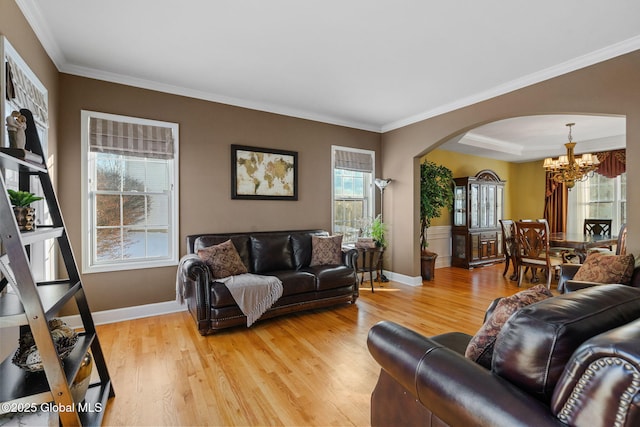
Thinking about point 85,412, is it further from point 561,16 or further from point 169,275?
point 561,16

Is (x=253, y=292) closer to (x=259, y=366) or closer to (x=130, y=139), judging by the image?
(x=259, y=366)

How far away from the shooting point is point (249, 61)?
311 centimetres

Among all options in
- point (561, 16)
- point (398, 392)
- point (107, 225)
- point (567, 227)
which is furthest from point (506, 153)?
point (107, 225)

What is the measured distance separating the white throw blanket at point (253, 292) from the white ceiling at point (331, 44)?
2232 millimetres

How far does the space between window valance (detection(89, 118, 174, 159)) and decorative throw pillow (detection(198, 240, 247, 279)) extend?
1269 mm

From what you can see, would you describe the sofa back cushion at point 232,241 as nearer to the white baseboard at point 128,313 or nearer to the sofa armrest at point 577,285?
the white baseboard at point 128,313

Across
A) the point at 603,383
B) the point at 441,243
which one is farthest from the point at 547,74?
the point at 441,243

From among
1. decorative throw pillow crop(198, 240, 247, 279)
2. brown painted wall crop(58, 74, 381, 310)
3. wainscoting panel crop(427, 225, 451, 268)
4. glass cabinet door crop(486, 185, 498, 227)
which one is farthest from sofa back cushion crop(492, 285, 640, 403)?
glass cabinet door crop(486, 185, 498, 227)

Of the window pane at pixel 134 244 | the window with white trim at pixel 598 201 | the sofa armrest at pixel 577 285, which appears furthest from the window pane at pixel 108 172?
the window with white trim at pixel 598 201

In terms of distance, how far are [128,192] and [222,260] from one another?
1.36 metres

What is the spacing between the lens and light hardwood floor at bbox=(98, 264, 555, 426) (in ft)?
6.23

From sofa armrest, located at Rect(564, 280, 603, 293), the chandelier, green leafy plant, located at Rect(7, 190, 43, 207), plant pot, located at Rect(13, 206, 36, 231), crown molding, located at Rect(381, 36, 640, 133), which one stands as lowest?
sofa armrest, located at Rect(564, 280, 603, 293)

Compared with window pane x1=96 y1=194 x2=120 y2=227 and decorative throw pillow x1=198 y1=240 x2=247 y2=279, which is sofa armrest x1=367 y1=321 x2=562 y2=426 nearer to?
decorative throw pillow x1=198 y1=240 x2=247 y2=279

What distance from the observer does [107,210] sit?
343 cm
